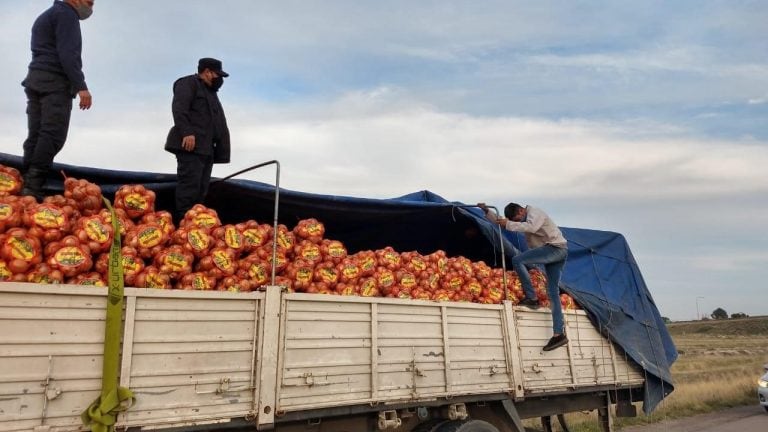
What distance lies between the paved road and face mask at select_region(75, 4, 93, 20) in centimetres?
1193

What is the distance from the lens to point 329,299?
13.8 feet

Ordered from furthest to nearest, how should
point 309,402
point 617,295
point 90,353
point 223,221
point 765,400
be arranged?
point 765,400, point 617,295, point 223,221, point 309,402, point 90,353

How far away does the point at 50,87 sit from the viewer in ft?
14.5

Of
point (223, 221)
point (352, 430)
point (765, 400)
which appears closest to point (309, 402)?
point (352, 430)

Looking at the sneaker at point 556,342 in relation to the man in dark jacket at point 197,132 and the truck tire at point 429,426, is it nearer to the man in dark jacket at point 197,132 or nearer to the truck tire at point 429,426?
the truck tire at point 429,426

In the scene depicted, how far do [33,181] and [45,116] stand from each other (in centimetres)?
53

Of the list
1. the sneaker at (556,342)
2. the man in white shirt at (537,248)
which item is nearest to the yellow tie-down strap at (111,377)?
the sneaker at (556,342)

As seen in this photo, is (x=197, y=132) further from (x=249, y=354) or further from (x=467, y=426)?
(x=467, y=426)

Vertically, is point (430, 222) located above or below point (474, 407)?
above

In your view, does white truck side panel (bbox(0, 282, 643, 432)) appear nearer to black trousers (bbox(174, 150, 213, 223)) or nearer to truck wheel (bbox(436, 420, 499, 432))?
truck wheel (bbox(436, 420, 499, 432))

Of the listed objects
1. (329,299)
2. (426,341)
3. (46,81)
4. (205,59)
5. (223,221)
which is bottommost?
(426,341)

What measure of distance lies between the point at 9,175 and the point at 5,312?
68.5 inches

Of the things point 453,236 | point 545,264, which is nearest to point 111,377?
point 545,264

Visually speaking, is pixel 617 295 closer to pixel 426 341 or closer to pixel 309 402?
pixel 426 341
